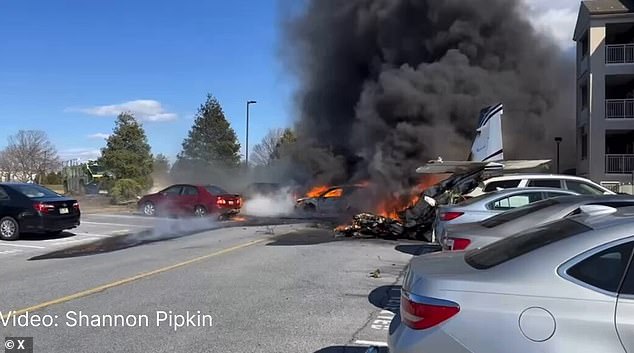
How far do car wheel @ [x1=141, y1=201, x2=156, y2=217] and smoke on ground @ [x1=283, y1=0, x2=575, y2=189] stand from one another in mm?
9030

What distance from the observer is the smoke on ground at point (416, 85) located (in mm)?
26391

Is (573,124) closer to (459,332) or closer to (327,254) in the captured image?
(327,254)

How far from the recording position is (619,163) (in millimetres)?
27734

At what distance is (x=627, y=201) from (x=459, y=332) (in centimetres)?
458

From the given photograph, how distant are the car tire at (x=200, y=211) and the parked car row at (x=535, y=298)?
18709 millimetres

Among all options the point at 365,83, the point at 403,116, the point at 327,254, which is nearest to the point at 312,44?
the point at 365,83

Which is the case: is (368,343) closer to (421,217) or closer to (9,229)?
(421,217)

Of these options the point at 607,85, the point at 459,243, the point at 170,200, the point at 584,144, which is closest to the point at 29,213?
the point at 170,200

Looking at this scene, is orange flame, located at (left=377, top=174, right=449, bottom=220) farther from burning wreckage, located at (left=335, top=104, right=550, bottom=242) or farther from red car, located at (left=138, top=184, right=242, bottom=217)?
red car, located at (left=138, top=184, right=242, bottom=217)

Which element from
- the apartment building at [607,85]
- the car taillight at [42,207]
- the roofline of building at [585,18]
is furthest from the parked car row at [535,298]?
the roofline of building at [585,18]

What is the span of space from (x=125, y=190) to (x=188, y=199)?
1044 cm

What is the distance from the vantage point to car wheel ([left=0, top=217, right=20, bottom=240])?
13.5m

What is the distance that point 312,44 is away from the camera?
114 ft

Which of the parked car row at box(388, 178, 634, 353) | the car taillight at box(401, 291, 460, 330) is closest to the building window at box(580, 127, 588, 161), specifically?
the parked car row at box(388, 178, 634, 353)
